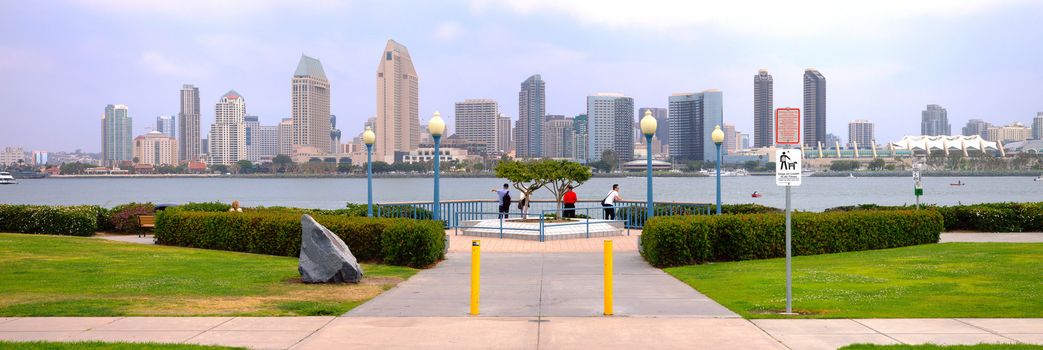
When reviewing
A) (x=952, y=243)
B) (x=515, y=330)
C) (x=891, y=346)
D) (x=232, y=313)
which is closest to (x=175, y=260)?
(x=232, y=313)

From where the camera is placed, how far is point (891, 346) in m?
9.01

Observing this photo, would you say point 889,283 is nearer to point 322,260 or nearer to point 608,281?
point 608,281

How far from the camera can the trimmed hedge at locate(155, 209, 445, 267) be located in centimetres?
1814

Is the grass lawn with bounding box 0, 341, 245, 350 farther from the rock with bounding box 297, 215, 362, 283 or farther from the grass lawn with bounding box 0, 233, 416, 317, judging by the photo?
the rock with bounding box 297, 215, 362, 283

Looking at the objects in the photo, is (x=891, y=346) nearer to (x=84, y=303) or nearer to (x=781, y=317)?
(x=781, y=317)

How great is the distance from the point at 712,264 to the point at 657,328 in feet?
26.9

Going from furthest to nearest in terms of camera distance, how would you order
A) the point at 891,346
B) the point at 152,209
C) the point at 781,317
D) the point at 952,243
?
the point at 152,209, the point at 952,243, the point at 781,317, the point at 891,346

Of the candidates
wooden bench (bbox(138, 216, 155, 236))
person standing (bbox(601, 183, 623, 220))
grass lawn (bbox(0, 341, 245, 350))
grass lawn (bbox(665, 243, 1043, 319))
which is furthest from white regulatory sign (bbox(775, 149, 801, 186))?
wooden bench (bbox(138, 216, 155, 236))

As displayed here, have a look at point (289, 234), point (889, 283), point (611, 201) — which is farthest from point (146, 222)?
point (889, 283)

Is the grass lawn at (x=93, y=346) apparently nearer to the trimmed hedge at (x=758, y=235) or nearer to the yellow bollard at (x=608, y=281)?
the yellow bollard at (x=608, y=281)

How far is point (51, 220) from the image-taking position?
91.9 ft

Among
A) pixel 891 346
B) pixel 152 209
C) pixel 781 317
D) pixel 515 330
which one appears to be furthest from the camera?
pixel 152 209

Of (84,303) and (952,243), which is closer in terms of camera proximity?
(84,303)

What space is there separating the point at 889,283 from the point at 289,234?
1263cm
